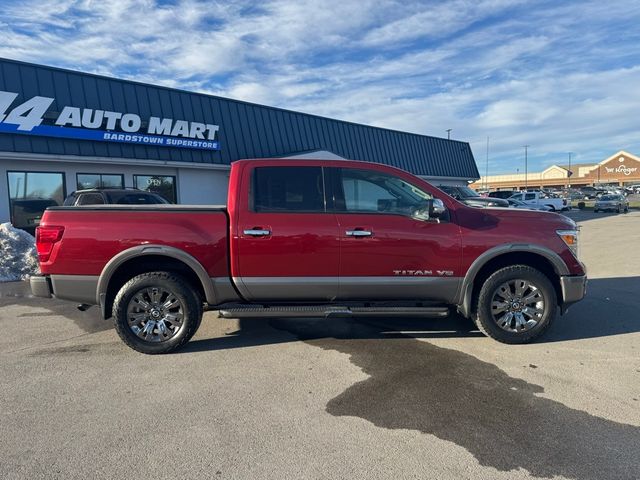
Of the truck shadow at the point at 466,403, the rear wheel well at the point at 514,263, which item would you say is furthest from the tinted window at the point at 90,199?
the rear wheel well at the point at 514,263

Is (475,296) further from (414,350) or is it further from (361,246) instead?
(361,246)

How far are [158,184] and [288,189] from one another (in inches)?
496

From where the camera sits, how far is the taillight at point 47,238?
4492 mm

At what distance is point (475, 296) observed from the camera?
192 inches

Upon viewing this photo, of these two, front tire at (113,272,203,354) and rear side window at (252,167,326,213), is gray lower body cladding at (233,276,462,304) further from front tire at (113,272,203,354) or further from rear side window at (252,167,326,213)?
rear side window at (252,167,326,213)

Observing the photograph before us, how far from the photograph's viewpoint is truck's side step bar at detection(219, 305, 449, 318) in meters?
4.58

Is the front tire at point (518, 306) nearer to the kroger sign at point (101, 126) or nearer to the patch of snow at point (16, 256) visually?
the patch of snow at point (16, 256)

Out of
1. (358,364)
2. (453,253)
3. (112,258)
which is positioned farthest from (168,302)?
(453,253)

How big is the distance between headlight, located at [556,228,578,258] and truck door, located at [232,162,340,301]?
2479 millimetres

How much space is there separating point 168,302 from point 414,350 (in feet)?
8.80

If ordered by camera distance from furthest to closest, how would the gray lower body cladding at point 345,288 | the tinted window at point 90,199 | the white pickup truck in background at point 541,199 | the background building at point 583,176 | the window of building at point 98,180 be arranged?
1. the background building at point 583,176
2. the white pickup truck in background at point 541,199
3. the window of building at point 98,180
4. the tinted window at point 90,199
5. the gray lower body cladding at point 345,288

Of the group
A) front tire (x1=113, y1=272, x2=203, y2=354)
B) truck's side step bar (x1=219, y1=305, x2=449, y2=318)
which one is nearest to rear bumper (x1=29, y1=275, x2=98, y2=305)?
front tire (x1=113, y1=272, x2=203, y2=354)

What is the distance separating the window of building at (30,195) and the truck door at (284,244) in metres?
10.4

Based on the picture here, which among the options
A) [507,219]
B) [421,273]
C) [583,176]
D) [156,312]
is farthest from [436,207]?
[583,176]
